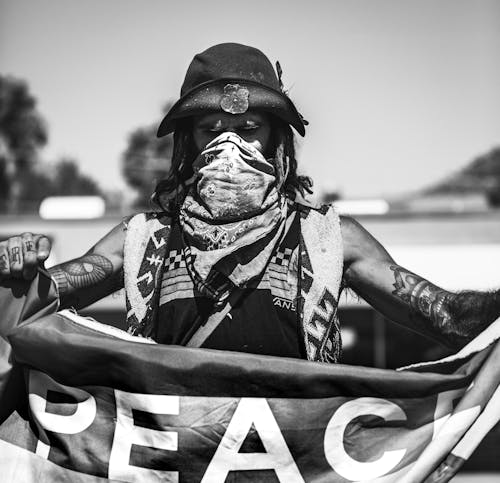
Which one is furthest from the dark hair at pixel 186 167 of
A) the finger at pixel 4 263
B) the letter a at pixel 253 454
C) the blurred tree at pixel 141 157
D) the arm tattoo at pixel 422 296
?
the blurred tree at pixel 141 157

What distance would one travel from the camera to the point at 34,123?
126 ft

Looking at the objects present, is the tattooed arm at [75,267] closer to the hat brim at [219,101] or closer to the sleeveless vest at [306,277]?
the sleeveless vest at [306,277]

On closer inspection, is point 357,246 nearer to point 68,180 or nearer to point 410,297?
point 410,297

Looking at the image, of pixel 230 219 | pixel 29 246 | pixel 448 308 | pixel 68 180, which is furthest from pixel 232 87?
pixel 68 180

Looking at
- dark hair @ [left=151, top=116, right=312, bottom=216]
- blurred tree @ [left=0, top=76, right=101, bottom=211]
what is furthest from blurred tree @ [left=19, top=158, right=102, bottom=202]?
A: dark hair @ [left=151, top=116, right=312, bottom=216]

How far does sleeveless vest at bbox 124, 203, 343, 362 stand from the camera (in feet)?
10.3

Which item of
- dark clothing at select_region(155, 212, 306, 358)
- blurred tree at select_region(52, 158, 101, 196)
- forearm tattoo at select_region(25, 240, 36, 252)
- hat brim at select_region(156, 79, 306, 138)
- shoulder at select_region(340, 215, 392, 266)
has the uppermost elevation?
hat brim at select_region(156, 79, 306, 138)

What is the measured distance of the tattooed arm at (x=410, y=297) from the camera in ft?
10.00

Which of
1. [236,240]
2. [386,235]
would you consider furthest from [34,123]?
[236,240]

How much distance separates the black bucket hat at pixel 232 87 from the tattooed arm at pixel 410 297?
19.1 inches

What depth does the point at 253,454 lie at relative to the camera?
291 cm

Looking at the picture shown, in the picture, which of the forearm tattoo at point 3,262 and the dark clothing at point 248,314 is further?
the dark clothing at point 248,314

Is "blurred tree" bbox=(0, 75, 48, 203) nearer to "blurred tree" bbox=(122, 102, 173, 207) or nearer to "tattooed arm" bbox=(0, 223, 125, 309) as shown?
"blurred tree" bbox=(122, 102, 173, 207)

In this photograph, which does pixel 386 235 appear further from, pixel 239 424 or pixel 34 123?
pixel 34 123
